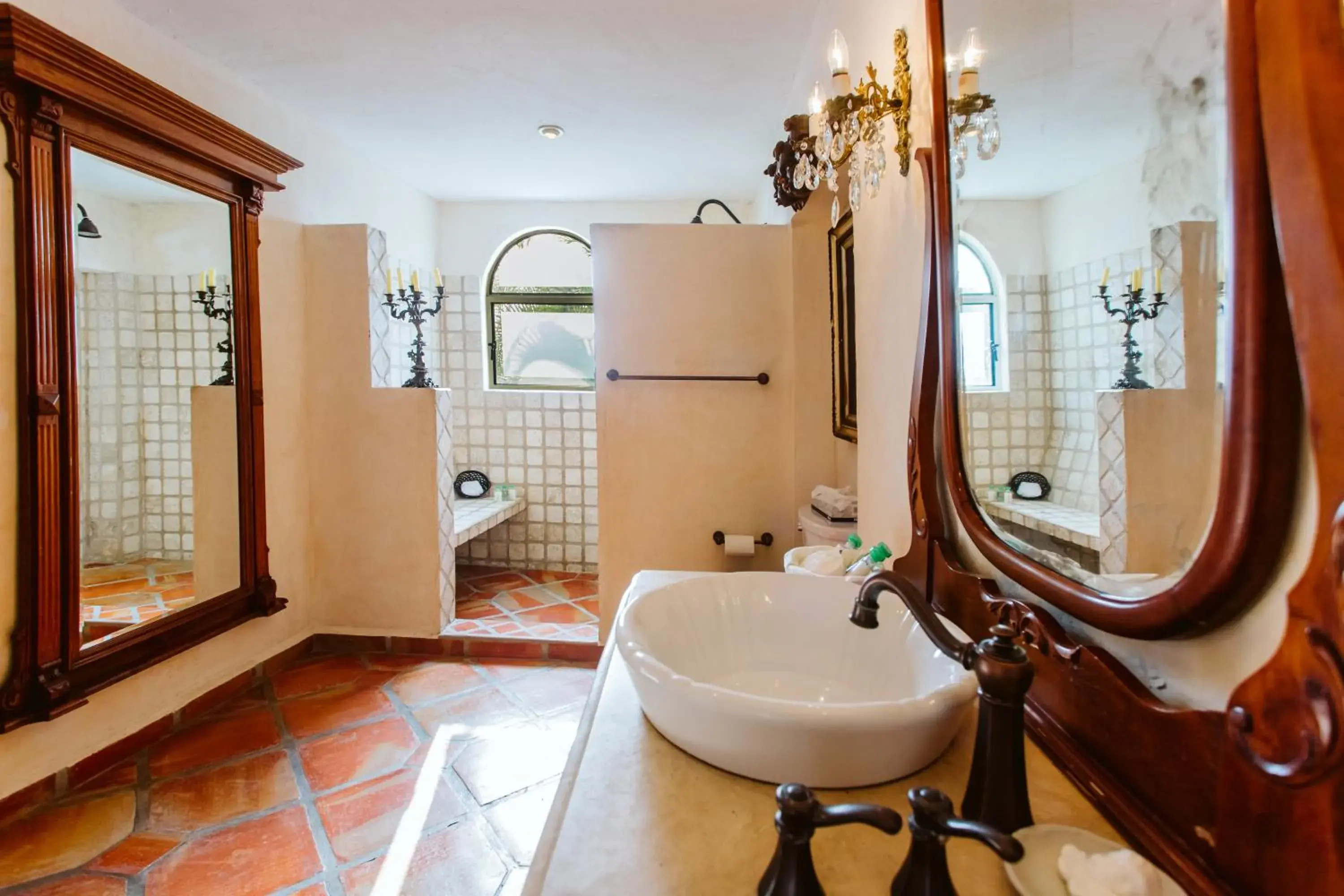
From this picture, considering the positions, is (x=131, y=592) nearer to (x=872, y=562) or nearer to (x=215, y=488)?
(x=215, y=488)

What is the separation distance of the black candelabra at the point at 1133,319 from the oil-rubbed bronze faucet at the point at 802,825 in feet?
1.47

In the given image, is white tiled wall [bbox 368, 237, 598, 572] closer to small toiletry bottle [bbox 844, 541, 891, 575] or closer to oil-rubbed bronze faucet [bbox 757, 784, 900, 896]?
small toiletry bottle [bbox 844, 541, 891, 575]

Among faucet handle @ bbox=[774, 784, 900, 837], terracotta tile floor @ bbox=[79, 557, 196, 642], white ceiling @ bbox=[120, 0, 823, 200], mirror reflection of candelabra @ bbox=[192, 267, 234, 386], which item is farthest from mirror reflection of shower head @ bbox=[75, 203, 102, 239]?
faucet handle @ bbox=[774, 784, 900, 837]

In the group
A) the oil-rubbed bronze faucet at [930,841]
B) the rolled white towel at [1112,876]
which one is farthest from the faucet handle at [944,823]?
the rolled white towel at [1112,876]

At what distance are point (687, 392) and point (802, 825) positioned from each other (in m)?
2.27

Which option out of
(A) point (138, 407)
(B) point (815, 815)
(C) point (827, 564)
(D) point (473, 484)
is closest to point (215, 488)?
(A) point (138, 407)

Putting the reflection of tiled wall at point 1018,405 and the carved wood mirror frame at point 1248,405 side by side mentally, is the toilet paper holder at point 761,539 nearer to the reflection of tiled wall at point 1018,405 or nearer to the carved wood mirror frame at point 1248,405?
the reflection of tiled wall at point 1018,405

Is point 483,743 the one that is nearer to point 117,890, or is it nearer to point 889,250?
point 117,890

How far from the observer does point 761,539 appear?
8.51 ft

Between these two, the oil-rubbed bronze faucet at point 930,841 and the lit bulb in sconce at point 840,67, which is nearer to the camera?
the oil-rubbed bronze faucet at point 930,841

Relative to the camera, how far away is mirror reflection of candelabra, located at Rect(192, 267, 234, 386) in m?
2.14

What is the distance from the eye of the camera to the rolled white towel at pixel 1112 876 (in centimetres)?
43

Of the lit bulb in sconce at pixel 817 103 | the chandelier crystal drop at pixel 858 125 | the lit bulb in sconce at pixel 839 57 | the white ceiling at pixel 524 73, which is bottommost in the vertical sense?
the chandelier crystal drop at pixel 858 125

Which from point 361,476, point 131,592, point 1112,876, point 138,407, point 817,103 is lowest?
point 131,592
